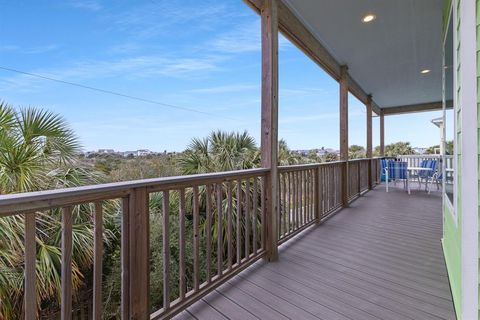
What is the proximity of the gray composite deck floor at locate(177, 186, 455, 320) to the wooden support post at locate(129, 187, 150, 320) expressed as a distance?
0.37 m

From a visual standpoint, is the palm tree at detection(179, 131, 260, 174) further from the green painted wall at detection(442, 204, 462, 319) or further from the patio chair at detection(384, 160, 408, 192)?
the patio chair at detection(384, 160, 408, 192)

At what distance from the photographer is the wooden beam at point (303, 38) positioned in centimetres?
293

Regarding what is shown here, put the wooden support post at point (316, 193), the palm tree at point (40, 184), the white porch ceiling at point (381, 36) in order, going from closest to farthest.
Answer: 1. the palm tree at point (40, 184)
2. the white porch ceiling at point (381, 36)
3. the wooden support post at point (316, 193)

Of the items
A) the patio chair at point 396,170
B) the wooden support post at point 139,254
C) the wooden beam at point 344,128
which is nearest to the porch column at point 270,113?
the wooden support post at point 139,254

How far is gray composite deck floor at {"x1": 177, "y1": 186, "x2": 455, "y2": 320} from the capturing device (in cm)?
175

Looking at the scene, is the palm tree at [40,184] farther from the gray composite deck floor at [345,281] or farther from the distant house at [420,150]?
the distant house at [420,150]

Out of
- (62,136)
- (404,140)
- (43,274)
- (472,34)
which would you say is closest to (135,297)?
(43,274)

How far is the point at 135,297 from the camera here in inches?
56.4

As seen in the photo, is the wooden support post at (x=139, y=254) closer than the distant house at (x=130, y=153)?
Yes

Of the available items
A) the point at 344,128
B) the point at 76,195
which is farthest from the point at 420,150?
the point at 76,195

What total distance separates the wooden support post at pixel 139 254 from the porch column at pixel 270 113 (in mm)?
1368

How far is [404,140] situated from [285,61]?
335 inches

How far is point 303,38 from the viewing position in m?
3.50

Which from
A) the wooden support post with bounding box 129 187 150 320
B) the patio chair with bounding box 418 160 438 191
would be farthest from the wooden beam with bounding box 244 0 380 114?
→ the patio chair with bounding box 418 160 438 191
